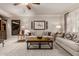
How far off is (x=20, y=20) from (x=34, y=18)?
1209 millimetres

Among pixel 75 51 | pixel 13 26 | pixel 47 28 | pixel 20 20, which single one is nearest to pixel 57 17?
pixel 47 28

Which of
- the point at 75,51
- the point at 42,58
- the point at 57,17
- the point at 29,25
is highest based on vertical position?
the point at 57,17

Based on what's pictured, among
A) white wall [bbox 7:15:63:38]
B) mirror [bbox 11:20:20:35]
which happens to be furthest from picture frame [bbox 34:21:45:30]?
mirror [bbox 11:20:20:35]

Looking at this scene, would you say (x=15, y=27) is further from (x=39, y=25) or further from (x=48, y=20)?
(x=48, y=20)

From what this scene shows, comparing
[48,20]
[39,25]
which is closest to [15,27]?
[39,25]

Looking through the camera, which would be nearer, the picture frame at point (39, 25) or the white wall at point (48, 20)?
the white wall at point (48, 20)

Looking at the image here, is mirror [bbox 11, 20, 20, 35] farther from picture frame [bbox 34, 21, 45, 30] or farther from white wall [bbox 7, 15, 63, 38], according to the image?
picture frame [bbox 34, 21, 45, 30]

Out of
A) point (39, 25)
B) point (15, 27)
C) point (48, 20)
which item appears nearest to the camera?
point (48, 20)

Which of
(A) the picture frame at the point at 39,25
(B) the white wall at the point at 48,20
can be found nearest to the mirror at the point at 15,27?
(B) the white wall at the point at 48,20

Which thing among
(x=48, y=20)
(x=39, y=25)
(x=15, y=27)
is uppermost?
(x=48, y=20)

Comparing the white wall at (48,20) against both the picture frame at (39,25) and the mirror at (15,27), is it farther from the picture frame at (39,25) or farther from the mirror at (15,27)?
the mirror at (15,27)

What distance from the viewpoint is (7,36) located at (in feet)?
35.0

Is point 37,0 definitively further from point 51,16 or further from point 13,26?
point 13,26

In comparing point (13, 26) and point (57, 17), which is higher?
point (57, 17)
